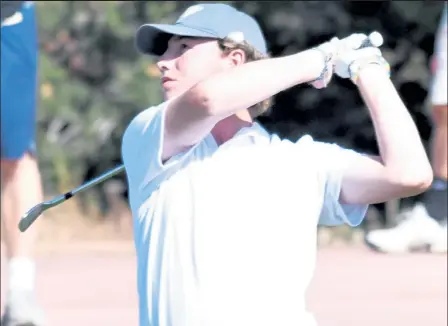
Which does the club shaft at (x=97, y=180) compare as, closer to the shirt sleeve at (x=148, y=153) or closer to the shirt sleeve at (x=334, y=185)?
the shirt sleeve at (x=148, y=153)

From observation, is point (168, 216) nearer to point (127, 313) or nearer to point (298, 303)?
point (298, 303)

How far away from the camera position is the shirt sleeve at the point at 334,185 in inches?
108

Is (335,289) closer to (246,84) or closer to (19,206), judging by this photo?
(19,206)

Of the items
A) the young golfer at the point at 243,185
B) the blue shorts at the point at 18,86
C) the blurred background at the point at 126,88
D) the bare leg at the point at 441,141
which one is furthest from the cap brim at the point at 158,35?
the blurred background at the point at 126,88

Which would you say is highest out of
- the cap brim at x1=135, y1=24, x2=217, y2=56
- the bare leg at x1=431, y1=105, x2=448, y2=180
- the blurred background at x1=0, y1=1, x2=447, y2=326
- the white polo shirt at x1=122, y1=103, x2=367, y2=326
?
the blurred background at x1=0, y1=1, x2=447, y2=326

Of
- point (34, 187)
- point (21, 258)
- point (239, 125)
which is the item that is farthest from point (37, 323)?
point (239, 125)

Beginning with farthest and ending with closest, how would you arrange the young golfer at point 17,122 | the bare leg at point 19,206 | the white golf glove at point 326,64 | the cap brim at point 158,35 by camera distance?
the young golfer at point 17,122, the bare leg at point 19,206, the cap brim at point 158,35, the white golf glove at point 326,64

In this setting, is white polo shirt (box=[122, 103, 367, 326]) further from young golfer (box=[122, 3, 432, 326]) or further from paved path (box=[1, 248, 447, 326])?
paved path (box=[1, 248, 447, 326])

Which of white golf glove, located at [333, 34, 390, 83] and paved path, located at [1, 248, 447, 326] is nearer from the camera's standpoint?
white golf glove, located at [333, 34, 390, 83]

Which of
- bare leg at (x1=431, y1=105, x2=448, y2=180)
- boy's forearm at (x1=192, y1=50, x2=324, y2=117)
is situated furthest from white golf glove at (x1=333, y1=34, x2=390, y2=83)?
bare leg at (x1=431, y1=105, x2=448, y2=180)

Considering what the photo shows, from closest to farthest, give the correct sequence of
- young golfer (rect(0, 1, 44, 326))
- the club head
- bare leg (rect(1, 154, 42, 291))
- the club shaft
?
the club shaft
the club head
bare leg (rect(1, 154, 42, 291))
young golfer (rect(0, 1, 44, 326))

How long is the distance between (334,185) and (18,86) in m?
2.23

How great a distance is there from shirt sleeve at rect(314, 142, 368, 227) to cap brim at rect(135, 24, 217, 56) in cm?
34

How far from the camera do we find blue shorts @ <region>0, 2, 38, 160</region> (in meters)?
4.73
